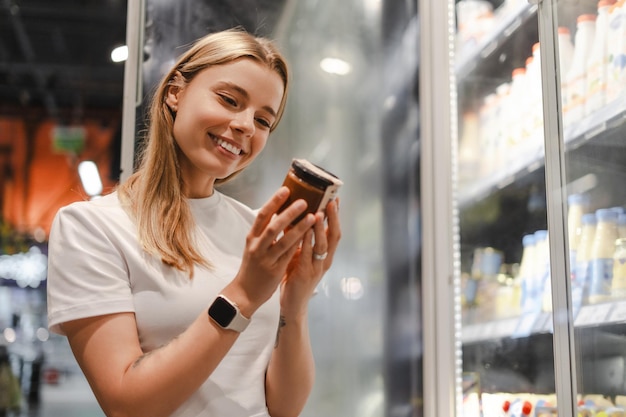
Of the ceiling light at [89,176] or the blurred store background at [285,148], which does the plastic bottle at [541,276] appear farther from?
the ceiling light at [89,176]

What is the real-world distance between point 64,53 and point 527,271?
1.74 meters

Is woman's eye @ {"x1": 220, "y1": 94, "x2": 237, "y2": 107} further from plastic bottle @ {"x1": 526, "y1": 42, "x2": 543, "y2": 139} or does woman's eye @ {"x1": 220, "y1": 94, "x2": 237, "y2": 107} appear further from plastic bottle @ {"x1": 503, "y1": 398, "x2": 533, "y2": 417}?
plastic bottle @ {"x1": 503, "y1": 398, "x2": 533, "y2": 417}

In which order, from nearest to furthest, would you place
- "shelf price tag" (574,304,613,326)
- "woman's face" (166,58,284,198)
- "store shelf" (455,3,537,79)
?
"woman's face" (166,58,284,198) < "shelf price tag" (574,304,613,326) < "store shelf" (455,3,537,79)

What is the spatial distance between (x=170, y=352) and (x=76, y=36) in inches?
66.5

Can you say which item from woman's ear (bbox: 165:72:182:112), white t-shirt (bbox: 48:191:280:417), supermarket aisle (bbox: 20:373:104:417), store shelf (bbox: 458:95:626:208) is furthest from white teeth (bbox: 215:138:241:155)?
supermarket aisle (bbox: 20:373:104:417)

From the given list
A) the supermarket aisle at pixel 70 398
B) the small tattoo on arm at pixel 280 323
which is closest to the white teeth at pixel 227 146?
the small tattoo on arm at pixel 280 323

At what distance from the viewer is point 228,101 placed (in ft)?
4.77

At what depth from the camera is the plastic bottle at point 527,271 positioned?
1991mm

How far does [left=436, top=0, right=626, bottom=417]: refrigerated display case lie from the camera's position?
1.58m

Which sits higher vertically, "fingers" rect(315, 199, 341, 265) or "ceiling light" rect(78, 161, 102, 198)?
"ceiling light" rect(78, 161, 102, 198)

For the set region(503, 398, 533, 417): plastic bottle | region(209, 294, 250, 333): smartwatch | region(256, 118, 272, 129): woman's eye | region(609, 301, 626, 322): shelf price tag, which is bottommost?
region(503, 398, 533, 417): plastic bottle

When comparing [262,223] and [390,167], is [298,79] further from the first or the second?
[262,223]

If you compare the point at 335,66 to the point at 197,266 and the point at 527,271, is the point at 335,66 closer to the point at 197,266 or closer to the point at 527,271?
the point at 527,271

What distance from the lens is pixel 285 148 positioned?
91.7 inches
